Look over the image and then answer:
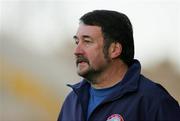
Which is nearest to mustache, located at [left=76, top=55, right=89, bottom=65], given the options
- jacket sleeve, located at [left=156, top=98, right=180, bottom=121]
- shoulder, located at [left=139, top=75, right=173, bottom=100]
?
shoulder, located at [left=139, top=75, right=173, bottom=100]

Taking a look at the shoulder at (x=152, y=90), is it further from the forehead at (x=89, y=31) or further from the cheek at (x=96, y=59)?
the forehead at (x=89, y=31)

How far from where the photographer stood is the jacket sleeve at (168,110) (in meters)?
2.99

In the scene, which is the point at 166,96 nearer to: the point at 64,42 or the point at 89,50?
the point at 89,50

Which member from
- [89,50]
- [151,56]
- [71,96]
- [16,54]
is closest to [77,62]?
[89,50]

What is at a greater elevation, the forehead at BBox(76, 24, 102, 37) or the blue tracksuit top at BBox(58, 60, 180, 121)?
the forehead at BBox(76, 24, 102, 37)

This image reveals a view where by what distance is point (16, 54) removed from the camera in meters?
13.5

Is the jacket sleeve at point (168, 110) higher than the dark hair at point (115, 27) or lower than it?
lower

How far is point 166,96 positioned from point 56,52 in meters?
10.1

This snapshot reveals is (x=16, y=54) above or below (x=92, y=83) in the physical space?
below

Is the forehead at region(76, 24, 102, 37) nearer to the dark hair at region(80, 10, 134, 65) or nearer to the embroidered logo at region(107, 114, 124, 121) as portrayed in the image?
the dark hair at region(80, 10, 134, 65)

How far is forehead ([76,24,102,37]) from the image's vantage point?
322 centimetres

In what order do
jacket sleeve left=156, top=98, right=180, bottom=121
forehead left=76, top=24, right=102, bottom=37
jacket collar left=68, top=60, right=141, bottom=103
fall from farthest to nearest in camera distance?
forehead left=76, top=24, right=102, bottom=37
jacket collar left=68, top=60, right=141, bottom=103
jacket sleeve left=156, top=98, right=180, bottom=121

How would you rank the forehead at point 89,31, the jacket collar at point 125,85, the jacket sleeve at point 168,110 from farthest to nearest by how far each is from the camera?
the forehead at point 89,31 → the jacket collar at point 125,85 → the jacket sleeve at point 168,110

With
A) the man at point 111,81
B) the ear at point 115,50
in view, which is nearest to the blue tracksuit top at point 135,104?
the man at point 111,81
